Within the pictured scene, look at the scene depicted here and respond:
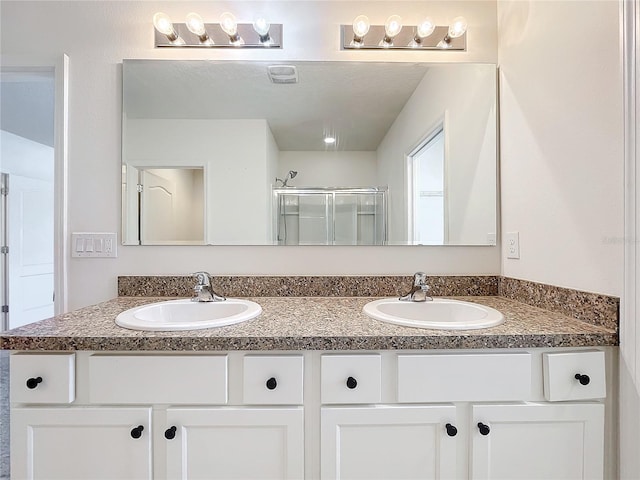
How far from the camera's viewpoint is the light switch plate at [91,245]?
143 centimetres

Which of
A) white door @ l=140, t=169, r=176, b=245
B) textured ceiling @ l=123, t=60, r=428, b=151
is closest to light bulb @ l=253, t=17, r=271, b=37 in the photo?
textured ceiling @ l=123, t=60, r=428, b=151

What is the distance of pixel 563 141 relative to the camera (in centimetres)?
106

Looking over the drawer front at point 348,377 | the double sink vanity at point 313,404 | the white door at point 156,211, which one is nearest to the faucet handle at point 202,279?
the white door at point 156,211

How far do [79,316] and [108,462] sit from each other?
495 mm

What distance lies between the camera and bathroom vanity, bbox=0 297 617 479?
87 centimetres

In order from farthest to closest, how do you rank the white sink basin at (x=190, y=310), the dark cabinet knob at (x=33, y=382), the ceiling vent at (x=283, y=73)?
the ceiling vent at (x=283, y=73)
the white sink basin at (x=190, y=310)
the dark cabinet knob at (x=33, y=382)

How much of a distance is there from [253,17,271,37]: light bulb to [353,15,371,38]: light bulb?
403 mm

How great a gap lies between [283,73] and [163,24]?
0.57 m

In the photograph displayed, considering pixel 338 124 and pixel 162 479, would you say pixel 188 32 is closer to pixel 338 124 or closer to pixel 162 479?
pixel 338 124

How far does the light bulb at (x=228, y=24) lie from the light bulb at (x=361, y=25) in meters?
0.55

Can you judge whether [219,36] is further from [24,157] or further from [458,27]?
[24,157]

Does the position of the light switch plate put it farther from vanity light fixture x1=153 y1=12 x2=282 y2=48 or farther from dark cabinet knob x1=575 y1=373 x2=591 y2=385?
dark cabinet knob x1=575 y1=373 x2=591 y2=385

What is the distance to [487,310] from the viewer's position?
45.3 inches

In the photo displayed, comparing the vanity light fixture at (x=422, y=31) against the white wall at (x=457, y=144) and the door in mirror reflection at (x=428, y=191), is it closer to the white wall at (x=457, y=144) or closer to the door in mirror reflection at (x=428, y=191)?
the white wall at (x=457, y=144)
